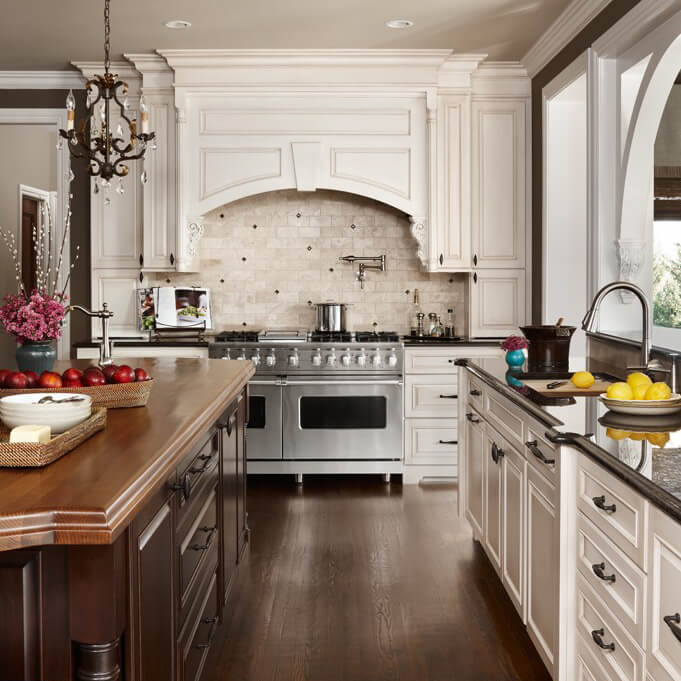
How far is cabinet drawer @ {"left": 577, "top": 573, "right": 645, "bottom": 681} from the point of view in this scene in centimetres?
190

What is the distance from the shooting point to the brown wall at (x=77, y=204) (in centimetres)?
593

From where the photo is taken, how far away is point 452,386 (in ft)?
18.5

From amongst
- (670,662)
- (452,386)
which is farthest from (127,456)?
(452,386)

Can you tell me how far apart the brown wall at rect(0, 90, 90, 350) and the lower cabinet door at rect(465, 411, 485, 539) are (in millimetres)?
3072

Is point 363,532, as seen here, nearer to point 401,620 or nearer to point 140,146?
point 401,620

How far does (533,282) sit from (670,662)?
4.33 meters

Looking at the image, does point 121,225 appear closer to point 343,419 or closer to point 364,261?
point 364,261

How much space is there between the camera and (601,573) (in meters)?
2.09

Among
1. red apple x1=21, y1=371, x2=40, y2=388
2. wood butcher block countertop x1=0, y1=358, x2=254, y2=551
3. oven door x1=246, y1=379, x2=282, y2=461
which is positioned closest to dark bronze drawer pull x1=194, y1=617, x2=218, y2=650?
wood butcher block countertop x1=0, y1=358, x2=254, y2=551

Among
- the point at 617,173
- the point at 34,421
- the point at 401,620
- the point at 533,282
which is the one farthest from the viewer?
the point at 533,282

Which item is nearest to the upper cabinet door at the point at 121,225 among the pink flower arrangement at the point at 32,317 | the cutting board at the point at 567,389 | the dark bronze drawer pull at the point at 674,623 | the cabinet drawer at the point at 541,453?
the pink flower arrangement at the point at 32,317

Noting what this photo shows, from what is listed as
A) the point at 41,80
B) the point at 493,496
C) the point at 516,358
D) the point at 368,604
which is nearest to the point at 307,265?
the point at 41,80

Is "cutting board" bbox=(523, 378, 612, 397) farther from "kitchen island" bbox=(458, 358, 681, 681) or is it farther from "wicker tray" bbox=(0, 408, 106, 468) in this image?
"wicker tray" bbox=(0, 408, 106, 468)

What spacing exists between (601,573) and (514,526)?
1.03 m
